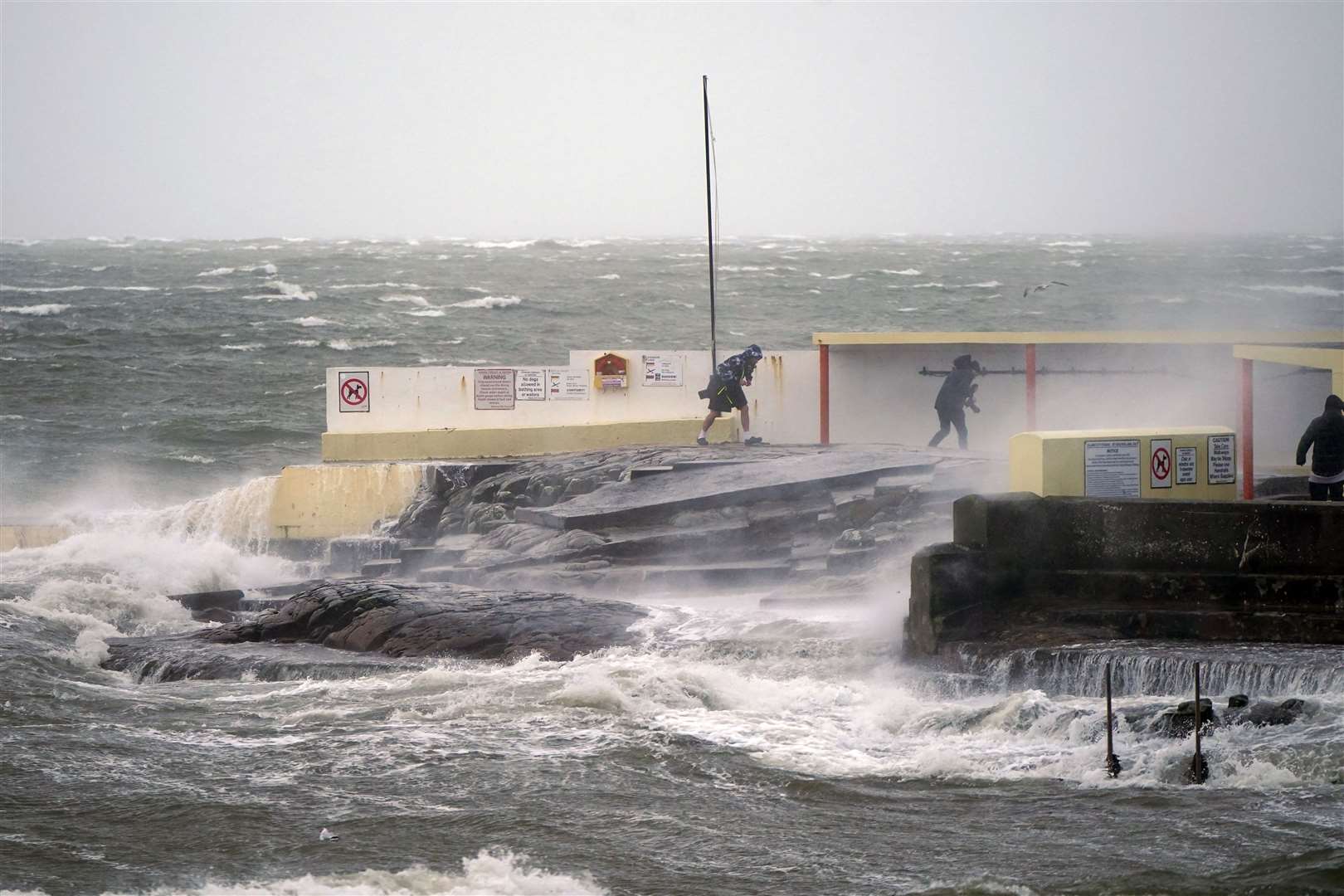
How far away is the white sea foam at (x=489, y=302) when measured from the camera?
220ft

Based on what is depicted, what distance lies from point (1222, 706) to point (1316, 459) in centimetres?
455

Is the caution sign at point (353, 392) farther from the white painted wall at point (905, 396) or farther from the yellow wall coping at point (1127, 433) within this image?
the yellow wall coping at point (1127, 433)

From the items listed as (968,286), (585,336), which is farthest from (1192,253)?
(585,336)

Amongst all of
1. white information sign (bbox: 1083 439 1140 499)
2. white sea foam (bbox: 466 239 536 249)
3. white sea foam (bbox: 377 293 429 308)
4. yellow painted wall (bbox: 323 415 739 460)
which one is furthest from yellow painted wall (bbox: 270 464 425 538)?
white sea foam (bbox: 466 239 536 249)

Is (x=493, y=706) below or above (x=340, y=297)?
below

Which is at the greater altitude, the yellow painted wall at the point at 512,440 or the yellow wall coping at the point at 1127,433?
the yellow wall coping at the point at 1127,433

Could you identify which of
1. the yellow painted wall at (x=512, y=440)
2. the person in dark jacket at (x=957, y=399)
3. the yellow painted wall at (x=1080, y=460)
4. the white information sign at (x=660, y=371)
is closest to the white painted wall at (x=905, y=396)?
the white information sign at (x=660, y=371)

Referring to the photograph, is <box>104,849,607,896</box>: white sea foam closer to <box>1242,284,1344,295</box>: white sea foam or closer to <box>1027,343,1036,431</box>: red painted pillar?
<box>1027,343,1036,431</box>: red painted pillar

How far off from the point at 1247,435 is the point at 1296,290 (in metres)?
59.1

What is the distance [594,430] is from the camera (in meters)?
24.4

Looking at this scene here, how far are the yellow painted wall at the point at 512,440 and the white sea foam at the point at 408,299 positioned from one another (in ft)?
142

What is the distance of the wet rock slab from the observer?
52.9 feet

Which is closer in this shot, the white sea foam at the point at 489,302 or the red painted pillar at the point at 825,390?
the red painted pillar at the point at 825,390

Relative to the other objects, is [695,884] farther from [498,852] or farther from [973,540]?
[973,540]
